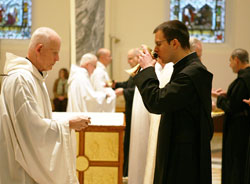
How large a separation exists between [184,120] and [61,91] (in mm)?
8085

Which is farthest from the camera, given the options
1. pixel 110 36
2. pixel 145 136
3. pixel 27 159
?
pixel 110 36

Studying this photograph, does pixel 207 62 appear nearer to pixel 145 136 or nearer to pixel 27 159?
pixel 145 136

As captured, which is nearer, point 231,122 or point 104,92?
point 231,122

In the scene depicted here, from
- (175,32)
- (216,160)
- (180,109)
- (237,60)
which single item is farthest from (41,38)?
(216,160)

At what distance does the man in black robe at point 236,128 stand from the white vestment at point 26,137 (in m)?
3.17

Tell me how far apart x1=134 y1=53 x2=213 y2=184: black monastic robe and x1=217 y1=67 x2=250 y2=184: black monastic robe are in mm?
2560

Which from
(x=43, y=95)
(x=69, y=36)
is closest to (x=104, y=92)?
(x=69, y=36)

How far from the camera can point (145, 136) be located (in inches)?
174

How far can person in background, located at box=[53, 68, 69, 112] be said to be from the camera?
10.3 metres

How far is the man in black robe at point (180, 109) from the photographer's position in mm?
2744

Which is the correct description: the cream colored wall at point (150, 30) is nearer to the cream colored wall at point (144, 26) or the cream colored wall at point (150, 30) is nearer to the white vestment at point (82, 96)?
the cream colored wall at point (144, 26)

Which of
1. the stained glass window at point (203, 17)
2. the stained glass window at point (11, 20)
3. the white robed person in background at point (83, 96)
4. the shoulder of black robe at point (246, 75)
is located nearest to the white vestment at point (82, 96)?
the white robed person in background at point (83, 96)

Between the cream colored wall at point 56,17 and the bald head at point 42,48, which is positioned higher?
the cream colored wall at point 56,17

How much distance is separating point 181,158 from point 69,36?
236 inches
